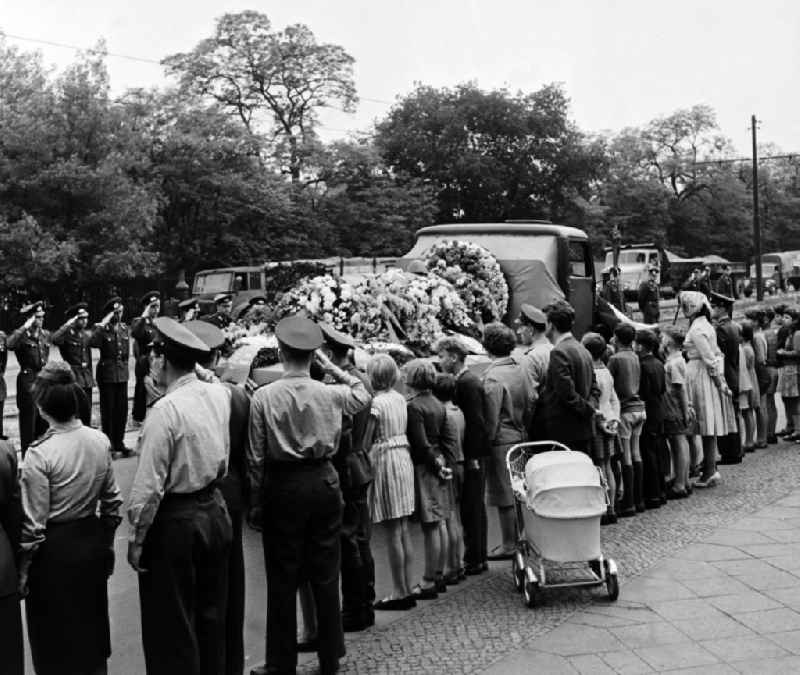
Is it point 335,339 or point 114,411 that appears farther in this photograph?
point 114,411

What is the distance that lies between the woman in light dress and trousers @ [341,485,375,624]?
522 centimetres

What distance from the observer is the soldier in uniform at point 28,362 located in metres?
12.1

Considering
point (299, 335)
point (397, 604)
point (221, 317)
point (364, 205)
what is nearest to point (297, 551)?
point (299, 335)

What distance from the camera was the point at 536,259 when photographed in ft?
45.1

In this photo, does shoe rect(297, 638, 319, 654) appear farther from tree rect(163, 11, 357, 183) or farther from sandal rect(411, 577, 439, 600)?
tree rect(163, 11, 357, 183)

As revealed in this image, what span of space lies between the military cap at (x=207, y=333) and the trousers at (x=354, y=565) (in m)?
1.32

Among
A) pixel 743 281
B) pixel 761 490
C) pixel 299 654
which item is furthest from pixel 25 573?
pixel 743 281

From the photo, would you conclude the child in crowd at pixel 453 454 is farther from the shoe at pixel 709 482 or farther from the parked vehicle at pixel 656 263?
the parked vehicle at pixel 656 263

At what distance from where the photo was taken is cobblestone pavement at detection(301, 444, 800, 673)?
562 centimetres

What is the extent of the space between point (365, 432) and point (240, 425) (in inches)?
47.3

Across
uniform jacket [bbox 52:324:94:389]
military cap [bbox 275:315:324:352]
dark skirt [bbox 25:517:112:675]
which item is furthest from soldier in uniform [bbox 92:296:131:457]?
dark skirt [bbox 25:517:112:675]

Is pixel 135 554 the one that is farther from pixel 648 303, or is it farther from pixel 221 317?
pixel 648 303

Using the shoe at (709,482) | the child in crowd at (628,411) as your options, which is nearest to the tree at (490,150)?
the shoe at (709,482)

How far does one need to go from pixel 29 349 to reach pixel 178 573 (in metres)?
8.39
